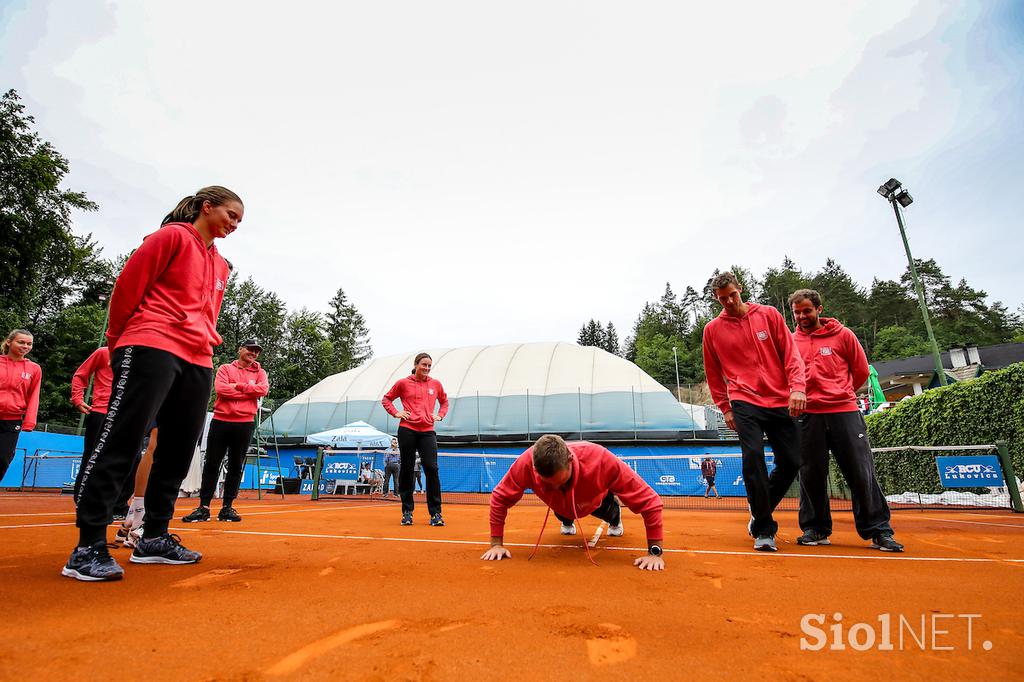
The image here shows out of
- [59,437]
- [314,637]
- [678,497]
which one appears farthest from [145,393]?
[59,437]

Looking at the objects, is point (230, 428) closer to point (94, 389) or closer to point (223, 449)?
point (223, 449)

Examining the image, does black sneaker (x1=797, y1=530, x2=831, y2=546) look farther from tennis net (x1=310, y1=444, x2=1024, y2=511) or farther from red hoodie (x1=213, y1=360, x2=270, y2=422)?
red hoodie (x1=213, y1=360, x2=270, y2=422)

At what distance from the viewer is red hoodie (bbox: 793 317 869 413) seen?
12.5 feet

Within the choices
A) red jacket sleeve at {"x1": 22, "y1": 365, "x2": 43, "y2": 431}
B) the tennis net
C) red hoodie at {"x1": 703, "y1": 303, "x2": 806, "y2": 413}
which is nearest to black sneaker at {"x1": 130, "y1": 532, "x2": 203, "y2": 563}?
red jacket sleeve at {"x1": 22, "y1": 365, "x2": 43, "y2": 431}

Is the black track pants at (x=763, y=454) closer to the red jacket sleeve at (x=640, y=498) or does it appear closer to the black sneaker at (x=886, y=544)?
the black sneaker at (x=886, y=544)

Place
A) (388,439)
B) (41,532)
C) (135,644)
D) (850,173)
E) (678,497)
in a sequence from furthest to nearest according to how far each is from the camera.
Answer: (850,173) < (388,439) < (678,497) < (41,532) < (135,644)

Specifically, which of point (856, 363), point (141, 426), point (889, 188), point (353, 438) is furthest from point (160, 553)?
point (889, 188)

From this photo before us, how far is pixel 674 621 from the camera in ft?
5.58

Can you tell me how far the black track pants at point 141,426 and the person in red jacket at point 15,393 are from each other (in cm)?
→ 320

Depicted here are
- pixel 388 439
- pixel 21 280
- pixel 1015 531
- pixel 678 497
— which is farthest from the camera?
pixel 21 280

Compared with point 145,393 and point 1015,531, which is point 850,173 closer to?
point 1015,531

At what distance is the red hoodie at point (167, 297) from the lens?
240 centimetres

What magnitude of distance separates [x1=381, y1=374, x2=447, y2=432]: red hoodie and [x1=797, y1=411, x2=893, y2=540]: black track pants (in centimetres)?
346

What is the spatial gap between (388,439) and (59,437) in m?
13.3
